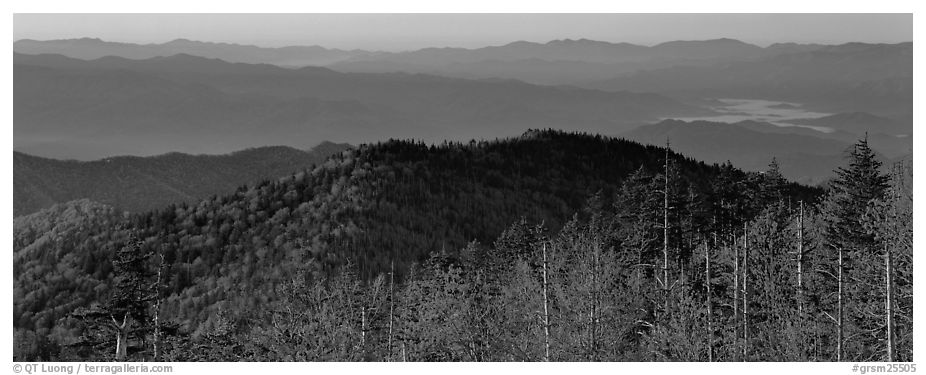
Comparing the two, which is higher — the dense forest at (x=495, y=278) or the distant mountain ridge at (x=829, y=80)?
the distant mountain ridge at (x=829, y=80)

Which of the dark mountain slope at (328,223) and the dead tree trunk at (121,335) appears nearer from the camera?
the dead tree trunk at (121,335)

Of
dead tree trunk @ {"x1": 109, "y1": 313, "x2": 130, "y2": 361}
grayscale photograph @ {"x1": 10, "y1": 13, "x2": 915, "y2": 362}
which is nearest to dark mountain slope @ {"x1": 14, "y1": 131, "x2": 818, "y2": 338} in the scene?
grayscale photograph @ {"x1": 10, "y1": 13, "x2": 915, "y2": 362}

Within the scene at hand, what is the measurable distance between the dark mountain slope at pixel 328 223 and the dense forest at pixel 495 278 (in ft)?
1.81

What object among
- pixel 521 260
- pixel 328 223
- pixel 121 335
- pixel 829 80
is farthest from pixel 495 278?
pixel 829 80

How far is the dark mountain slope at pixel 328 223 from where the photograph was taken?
117 metres

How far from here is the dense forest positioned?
44.2m

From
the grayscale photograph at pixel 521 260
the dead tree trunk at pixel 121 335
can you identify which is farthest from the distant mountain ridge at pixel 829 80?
the dead tree trunk at pixel 121 335

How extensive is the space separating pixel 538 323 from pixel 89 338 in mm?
22806

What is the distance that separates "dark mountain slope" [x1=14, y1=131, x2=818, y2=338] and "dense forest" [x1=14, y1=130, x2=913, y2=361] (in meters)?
0.55

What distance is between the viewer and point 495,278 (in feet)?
241

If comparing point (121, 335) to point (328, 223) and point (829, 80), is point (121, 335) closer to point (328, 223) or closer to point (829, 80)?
point (328, 223)

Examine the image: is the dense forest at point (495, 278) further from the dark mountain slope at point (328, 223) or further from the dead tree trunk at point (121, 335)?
the dark mountain slope at point (328, 223)

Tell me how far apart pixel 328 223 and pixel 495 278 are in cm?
6756
